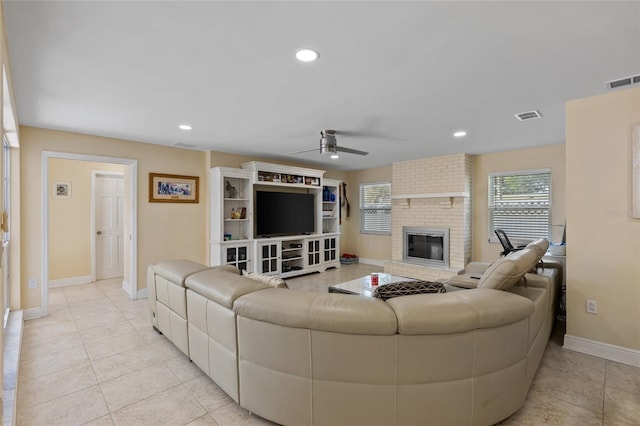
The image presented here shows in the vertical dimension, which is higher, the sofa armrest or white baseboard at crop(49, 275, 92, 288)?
the sofa armrest

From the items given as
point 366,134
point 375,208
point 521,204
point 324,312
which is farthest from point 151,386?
point 375,208

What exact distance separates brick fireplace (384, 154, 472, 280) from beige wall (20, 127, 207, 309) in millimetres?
3719

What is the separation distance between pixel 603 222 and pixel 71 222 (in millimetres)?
7224

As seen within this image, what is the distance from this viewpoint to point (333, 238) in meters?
6.72

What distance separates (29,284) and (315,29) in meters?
4.40

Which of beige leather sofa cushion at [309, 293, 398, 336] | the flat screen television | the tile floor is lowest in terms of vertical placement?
the tile floor

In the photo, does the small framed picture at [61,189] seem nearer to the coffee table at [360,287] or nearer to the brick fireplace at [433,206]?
the coffee table at [360,287]

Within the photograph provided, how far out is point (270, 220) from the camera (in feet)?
18.7

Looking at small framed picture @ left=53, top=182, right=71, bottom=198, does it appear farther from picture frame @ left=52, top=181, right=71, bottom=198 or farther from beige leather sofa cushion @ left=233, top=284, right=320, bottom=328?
beige leather sofa cushion @ left=233, top=284, right=320, bottom=328

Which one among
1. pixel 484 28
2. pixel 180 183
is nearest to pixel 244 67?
pixel 484 28

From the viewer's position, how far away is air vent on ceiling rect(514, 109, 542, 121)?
3.16 meters

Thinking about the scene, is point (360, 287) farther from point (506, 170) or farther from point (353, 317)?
point (506, 170)

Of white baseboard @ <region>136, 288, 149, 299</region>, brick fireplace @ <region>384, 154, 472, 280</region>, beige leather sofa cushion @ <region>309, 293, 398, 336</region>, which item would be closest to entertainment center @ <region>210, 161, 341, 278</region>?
white baseboard @ <region>136, 288, 149, 299</region>

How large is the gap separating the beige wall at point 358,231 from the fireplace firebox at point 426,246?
0.84 metres
